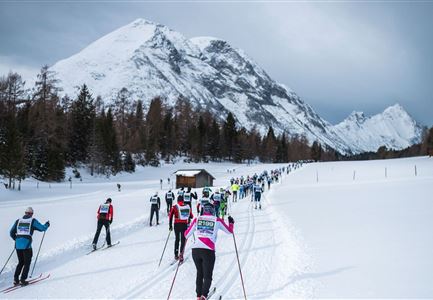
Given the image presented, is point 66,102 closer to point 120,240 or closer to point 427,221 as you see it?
point 120,240

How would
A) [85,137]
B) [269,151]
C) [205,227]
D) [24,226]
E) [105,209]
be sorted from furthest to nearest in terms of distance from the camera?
[269,151], [85,137], [105,209], [24,226], [205,227]

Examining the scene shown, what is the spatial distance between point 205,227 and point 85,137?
218ft

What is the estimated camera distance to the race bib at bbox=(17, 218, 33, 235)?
893 cm

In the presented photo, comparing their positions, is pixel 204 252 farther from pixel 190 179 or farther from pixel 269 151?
pixel 269 151

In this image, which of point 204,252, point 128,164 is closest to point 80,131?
point 128,164

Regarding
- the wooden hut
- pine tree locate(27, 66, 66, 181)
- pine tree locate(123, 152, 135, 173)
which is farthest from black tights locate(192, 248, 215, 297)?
pine tree locate(123, 152, 135, 173)

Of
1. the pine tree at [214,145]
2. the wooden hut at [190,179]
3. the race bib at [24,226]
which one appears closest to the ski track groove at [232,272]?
the race bib at [24,226]

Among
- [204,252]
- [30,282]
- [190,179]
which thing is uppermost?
[204,252]

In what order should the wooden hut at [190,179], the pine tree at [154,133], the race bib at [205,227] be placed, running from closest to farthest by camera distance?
1. the race bib at [205,227]
2. the wooden hut at [190,179]
3. the pine tree at [154,133]

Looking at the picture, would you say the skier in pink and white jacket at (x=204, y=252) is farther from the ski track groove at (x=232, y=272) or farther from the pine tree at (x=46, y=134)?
the pine tree at (x=46, y=134)

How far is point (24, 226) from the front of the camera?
900 centimetres

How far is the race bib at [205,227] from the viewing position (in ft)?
23.6

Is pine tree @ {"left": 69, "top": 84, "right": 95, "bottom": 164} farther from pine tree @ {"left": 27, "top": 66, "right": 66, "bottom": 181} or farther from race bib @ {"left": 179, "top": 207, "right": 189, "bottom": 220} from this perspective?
race bib @ {"left": 179, "top": 207, "right": 189, "bottom": 220}

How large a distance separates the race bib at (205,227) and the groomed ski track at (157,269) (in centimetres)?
166
